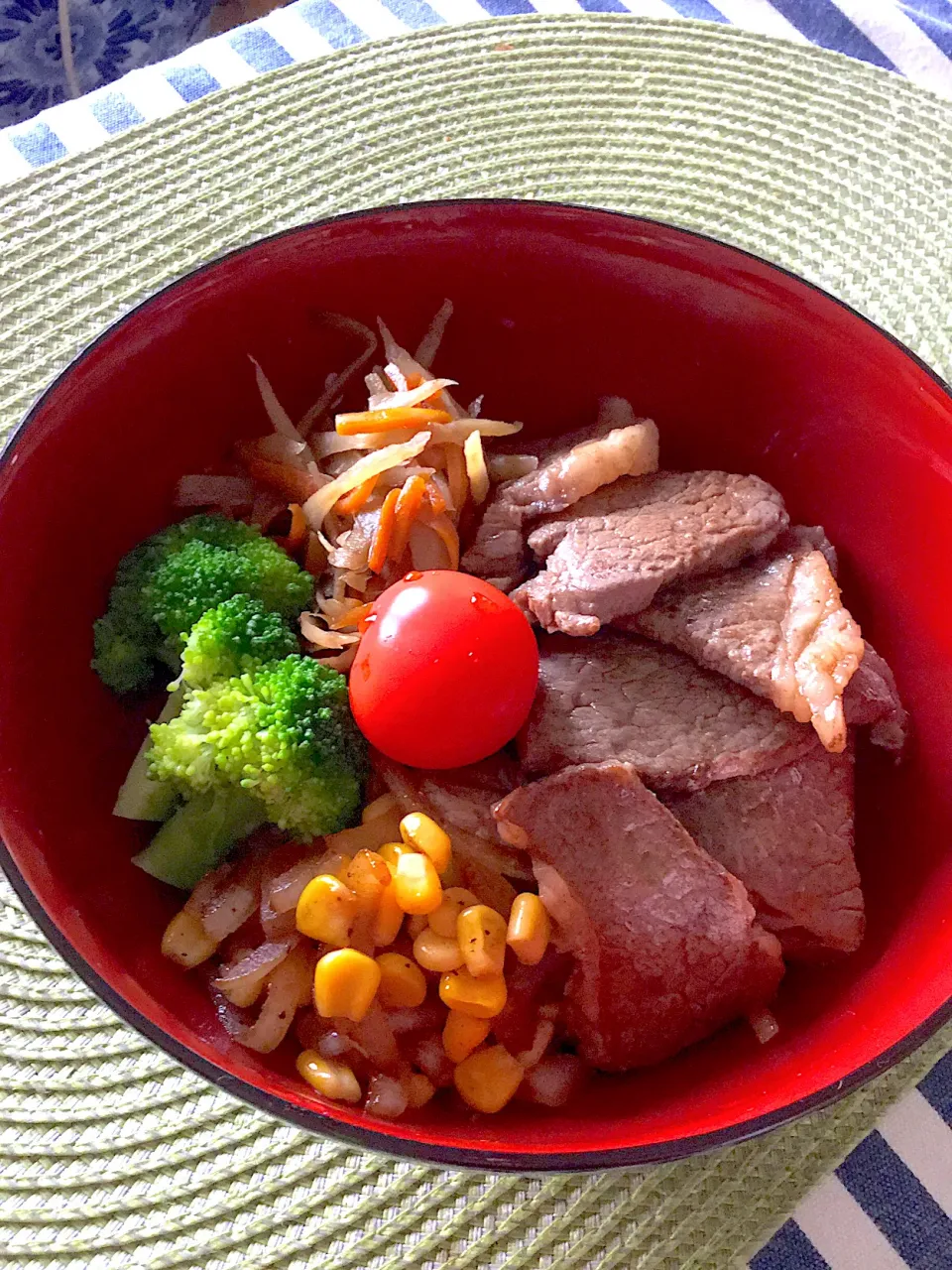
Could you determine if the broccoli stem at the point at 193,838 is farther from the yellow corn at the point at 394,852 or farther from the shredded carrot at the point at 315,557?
the shredded carrot at the point at 315,557

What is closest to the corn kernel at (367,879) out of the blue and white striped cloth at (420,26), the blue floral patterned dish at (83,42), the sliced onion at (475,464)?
the sliced onion at (475,464)

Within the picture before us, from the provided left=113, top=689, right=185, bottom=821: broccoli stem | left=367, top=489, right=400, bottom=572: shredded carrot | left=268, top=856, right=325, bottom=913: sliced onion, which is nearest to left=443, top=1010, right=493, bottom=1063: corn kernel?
left=268, top=856, right=325, bottom=913: sliced onion

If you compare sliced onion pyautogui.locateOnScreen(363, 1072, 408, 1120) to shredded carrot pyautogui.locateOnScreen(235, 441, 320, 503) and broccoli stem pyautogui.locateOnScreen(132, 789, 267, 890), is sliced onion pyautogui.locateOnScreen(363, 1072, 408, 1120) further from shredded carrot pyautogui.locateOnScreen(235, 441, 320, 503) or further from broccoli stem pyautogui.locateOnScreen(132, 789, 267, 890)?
shredded carrot pyautogui.locateOnScreen(235, 441, 320, 503)

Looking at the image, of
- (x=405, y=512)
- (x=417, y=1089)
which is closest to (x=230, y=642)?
(x=405, y=512)

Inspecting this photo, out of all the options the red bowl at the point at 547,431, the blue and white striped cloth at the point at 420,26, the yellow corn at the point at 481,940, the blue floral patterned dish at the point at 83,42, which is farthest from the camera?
the blue floral patterned dish at the point at 83,42

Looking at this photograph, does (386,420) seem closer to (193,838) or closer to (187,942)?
(193,838)

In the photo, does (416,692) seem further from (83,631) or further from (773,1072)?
(773,1072)
